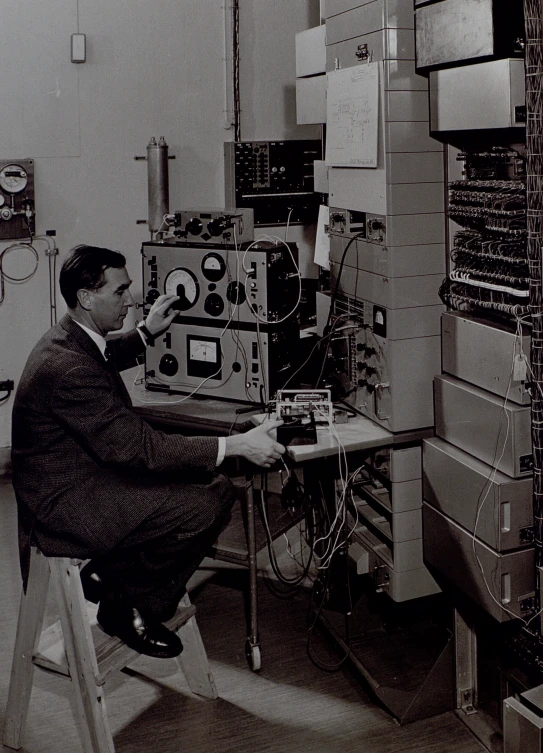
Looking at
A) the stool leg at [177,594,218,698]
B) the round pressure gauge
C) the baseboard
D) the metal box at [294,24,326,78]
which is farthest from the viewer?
the baseboard

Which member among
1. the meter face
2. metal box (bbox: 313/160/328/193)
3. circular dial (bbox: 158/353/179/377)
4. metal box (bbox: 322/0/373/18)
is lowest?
circular dial (bbox: 158/353/179/377)

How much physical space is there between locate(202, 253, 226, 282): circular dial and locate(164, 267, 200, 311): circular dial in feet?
0.20

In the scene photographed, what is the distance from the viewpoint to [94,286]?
2562 mm

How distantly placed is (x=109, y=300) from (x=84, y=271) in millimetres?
109

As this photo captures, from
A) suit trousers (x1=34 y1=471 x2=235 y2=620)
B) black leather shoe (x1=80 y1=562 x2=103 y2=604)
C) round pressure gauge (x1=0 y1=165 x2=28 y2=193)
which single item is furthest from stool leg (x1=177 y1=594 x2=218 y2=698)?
round pressure gauge (x1=0 y1=165 x2=28 y2=193)

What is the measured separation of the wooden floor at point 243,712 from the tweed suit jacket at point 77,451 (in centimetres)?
48

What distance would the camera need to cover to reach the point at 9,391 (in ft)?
15.8

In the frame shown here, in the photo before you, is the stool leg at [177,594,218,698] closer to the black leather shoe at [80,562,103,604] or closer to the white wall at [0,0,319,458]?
the black leather shoe at [80,562,103,604]

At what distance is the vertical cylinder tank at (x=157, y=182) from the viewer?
15.6ft

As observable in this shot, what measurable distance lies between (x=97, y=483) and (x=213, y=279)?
975 mm

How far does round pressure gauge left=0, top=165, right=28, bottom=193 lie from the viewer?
4.56m

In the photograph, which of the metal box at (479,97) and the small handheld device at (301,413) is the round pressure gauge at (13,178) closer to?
the small handheld device at (301,413)

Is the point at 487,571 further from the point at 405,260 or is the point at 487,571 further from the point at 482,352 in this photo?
the point at 405,260

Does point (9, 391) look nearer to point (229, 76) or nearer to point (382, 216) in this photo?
point (229, 76)
